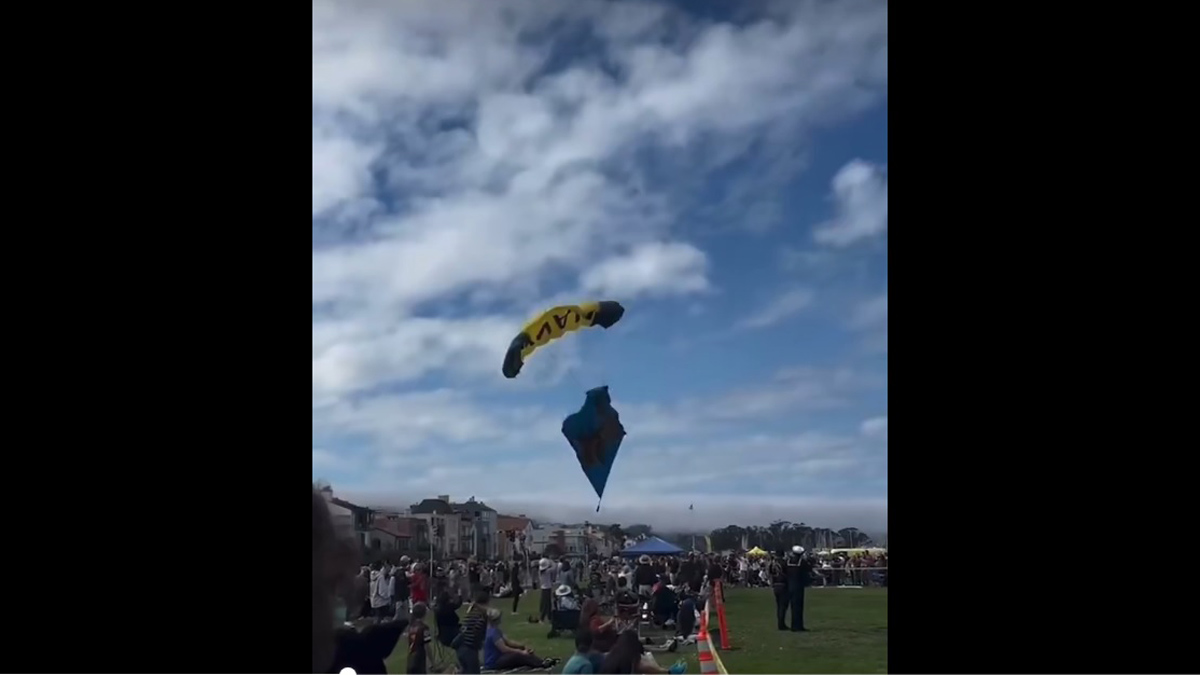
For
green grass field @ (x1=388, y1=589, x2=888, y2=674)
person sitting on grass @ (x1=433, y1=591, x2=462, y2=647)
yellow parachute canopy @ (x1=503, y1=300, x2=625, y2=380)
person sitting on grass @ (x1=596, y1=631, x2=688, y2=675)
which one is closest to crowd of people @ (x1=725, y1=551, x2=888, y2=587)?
green grass field @ (x1=388, y1=589, x2=888, y2=674)

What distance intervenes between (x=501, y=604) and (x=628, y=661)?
3.63 metres

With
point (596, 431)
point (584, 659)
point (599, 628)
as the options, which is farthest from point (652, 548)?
point (584, 659)

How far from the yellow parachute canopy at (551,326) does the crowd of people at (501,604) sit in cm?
144

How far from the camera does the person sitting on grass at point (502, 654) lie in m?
5.92

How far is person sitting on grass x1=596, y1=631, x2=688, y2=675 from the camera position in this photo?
4965mm

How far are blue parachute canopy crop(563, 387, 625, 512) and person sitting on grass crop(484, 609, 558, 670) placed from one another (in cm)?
110

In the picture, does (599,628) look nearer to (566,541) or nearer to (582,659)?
(582,659)

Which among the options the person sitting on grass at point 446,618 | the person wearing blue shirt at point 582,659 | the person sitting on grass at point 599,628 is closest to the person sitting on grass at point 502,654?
the person sitting on grass at point 446,618
